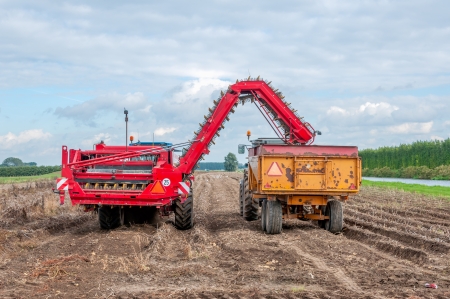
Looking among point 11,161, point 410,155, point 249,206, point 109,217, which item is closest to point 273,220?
point 249,206

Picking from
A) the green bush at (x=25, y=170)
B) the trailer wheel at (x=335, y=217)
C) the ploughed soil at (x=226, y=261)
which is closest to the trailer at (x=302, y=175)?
the trailer wheel at (x=335, y=217)

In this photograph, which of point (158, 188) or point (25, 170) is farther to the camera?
point (25, 170)

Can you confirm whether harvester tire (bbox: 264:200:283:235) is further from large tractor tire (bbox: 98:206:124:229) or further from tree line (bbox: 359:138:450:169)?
tree line (bbox: 359:138:450:169)

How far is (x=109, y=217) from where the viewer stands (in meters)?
15.1

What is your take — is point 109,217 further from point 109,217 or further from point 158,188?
point 158,188

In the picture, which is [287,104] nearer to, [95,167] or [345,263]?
[95,167]

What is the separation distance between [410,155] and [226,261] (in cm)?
6201

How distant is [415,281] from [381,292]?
97 cm

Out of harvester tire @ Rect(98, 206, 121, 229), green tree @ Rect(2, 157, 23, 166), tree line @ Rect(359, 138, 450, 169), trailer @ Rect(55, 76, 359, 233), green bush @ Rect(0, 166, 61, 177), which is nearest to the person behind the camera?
trailer @ Rect(55, 76, 359, 233)

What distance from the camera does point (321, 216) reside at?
A: 47.9 feet

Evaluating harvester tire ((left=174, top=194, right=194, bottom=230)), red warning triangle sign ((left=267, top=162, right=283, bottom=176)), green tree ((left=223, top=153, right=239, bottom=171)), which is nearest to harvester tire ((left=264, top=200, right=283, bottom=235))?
red warning triangle sign ((left=267, top=162, right=283, bottom=176))

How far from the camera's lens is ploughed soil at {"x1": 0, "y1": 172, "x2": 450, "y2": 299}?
7.80 metres

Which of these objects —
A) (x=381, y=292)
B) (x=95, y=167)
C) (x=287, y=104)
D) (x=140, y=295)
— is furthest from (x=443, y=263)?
(x=95, y=167)

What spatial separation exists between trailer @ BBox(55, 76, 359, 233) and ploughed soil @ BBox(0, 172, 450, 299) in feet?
2.39
